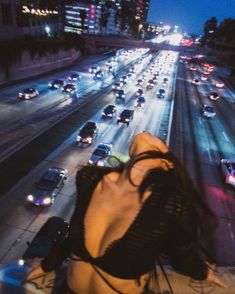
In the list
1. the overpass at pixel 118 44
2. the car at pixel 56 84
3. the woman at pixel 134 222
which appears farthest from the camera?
the overpass at pixel 118 44

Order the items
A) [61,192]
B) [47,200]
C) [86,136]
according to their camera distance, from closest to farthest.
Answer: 1. [47,200]
2. [61,192]
3. [86,136]

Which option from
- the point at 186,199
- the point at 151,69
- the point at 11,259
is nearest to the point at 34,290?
the point at 186,199

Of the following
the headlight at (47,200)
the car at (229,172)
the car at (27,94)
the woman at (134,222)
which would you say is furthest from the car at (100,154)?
the woman at (134,222)

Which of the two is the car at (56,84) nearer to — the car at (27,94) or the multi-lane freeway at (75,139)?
the multi-lane freeway at (75,139)

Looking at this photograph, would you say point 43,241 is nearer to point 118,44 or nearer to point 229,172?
point 229,172

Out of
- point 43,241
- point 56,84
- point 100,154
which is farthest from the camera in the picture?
point 56,84

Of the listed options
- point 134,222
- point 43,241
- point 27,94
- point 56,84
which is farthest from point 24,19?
point 134,222
